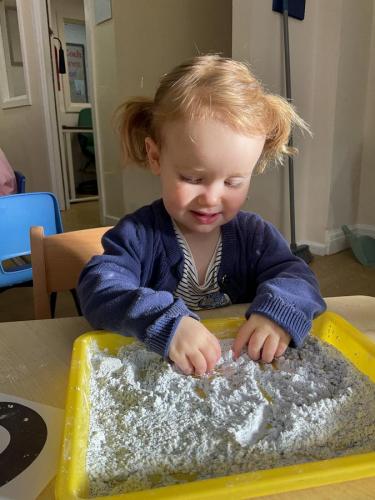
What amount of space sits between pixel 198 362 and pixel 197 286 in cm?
31

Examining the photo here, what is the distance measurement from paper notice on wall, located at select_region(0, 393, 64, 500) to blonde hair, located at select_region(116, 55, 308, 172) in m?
0.41

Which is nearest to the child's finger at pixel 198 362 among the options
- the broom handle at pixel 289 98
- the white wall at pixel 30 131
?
the broom handle at pixel 289 98

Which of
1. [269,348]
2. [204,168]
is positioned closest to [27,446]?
[269,348]

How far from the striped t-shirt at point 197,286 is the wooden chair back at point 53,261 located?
0.23 metres

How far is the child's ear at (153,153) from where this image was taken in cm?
69

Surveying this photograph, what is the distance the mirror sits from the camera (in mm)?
3467

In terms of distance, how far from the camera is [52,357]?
529 millimetres

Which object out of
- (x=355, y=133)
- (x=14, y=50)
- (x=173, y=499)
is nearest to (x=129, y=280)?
(x=173, y=499)

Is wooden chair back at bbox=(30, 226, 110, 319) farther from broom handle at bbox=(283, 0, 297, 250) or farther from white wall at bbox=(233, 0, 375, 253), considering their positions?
white wall at bbox=(233, 0, 375, 253)

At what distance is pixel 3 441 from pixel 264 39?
2152mm

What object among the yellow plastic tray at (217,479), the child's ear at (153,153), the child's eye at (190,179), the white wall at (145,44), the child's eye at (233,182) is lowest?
the yellow plastic tray at (217,479)

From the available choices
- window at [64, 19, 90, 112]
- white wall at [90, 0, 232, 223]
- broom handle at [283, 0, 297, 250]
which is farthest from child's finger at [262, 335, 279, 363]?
window at [64, 19, 90, 112]

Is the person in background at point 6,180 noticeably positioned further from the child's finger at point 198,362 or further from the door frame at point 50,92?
the child's finger at point 198,362

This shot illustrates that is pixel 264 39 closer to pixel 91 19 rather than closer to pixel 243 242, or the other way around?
pixel 91 19
